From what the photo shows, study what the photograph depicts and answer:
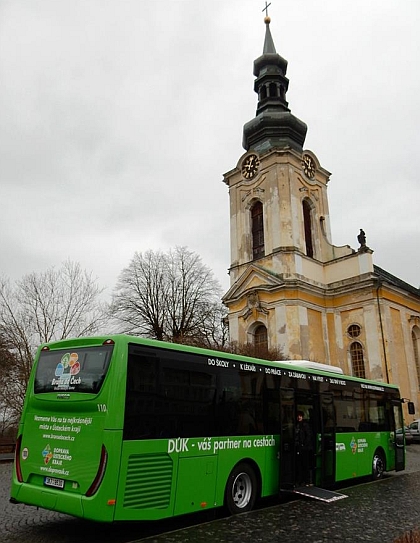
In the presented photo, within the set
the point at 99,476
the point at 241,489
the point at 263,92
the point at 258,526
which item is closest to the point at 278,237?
the point at 263,92

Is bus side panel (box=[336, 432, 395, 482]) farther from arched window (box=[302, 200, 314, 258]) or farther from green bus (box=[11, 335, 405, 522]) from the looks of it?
arched window (box=[302, 200, 314, 258])

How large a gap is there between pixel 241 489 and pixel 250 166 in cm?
3166

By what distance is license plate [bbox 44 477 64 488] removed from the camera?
6.94 meters

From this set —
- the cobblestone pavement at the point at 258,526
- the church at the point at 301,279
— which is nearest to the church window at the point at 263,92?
the church at the point at 301,279

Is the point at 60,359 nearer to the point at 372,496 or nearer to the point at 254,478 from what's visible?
the point at 254,478

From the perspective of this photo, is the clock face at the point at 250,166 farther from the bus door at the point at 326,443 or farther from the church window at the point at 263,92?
the bus door at the point at 326,443

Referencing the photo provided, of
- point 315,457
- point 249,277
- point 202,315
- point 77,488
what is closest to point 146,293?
point 202,315

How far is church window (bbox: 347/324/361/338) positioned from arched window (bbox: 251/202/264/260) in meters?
8.09

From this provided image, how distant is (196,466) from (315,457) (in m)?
3.94

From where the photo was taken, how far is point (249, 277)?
35.1m

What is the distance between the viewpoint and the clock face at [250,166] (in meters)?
37.8

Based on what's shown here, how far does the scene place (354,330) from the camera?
1288 inches

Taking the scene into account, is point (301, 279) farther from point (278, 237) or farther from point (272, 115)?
point (272, 115)

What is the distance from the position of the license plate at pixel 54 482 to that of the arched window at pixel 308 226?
1196 inches
